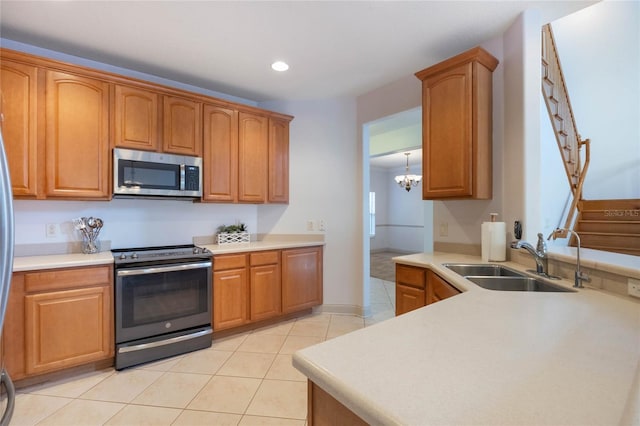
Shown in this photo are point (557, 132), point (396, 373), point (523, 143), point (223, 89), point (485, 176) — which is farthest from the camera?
point (557, 132)

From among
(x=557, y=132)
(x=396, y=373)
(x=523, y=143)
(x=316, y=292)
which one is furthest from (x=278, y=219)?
(x=557, y=132)

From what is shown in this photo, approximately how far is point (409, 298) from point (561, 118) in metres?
3.56

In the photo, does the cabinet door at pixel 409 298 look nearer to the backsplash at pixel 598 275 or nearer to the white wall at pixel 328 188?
the backsplash at pixel 598 275

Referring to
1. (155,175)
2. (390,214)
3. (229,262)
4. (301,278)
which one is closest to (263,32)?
(155,175)

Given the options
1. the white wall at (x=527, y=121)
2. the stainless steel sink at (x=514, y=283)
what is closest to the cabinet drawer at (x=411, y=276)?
the stainless steel sink at (x=514, y=283)

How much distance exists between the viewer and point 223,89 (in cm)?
325

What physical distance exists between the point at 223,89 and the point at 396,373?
10.9ft

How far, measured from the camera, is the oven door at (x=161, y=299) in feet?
7.45

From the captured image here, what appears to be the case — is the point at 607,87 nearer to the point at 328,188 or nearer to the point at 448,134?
the point at 448,134

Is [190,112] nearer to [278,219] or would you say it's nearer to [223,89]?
[223,89]

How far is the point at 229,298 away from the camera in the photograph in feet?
9.23

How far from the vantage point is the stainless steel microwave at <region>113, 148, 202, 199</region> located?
8.04 feet

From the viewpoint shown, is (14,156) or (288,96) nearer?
(14,156)

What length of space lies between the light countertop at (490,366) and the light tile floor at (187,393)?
4.21ft
